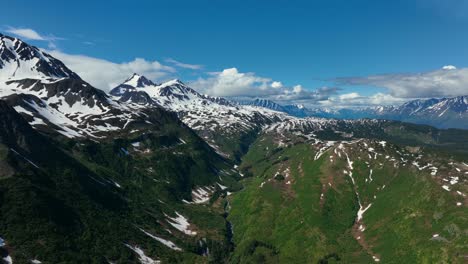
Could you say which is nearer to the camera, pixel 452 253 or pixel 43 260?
pixel 43 260

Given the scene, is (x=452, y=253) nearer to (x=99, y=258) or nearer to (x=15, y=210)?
(x=99, y=258)

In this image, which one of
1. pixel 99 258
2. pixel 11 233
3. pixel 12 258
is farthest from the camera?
pixel 99 258

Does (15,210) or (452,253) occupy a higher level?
(15,210)

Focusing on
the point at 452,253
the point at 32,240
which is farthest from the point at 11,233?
the point at 452,253

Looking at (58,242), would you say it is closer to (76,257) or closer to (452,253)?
(76,257)

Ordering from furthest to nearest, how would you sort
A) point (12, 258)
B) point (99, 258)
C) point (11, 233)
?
point (99, 258) < point (11, 233) < point (12, 258)

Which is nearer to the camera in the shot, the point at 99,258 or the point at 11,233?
the point at 11,233

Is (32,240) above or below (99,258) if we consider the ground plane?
above

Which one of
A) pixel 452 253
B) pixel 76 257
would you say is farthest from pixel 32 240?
pixel 452 253

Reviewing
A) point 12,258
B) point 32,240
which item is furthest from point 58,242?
point 12,258
